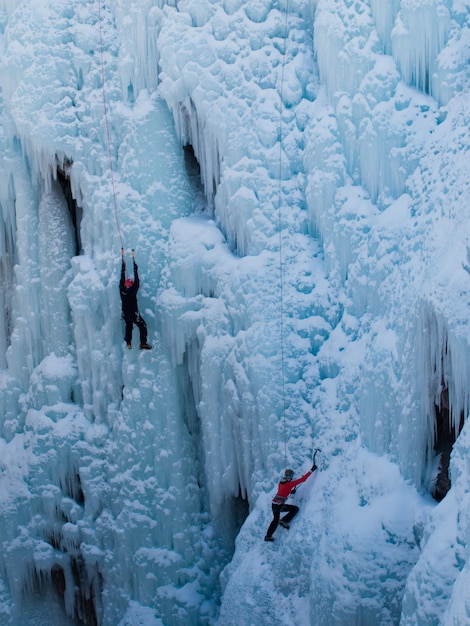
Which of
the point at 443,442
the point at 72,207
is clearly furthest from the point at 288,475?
the point at 72,207

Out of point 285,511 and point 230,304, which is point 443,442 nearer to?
point 285,511

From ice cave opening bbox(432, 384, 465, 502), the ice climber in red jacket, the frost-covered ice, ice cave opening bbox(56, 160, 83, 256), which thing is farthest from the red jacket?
ice cave opening bbox(56, 160, 83, 256)

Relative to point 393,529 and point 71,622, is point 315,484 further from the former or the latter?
point 71,622

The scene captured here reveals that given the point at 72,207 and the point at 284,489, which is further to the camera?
the point at 72,207

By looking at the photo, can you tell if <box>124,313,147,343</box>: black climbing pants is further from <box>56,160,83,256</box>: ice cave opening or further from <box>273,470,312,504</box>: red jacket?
<box>273,470,312,504</box>: red jacket

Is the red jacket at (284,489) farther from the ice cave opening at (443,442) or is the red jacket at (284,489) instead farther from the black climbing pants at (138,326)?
the black climbing pants at (138,326)

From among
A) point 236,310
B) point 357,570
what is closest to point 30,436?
point 236,310
